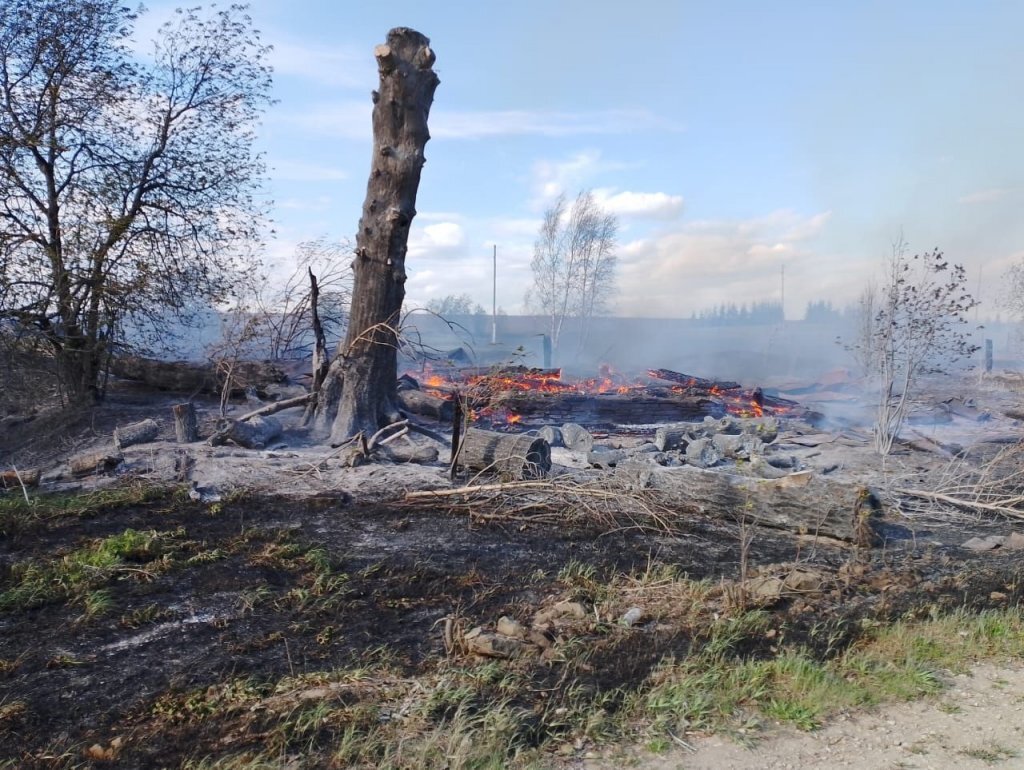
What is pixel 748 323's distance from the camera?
179 ft

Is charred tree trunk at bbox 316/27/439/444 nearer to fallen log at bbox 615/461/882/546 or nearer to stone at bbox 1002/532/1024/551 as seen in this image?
fallen log at bbox 615/461/882/546

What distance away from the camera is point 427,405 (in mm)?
12844

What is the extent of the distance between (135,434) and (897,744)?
8.81m

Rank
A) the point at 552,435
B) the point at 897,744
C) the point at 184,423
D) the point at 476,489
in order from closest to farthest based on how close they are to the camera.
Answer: the point at 897,744 < the point at 476,489 < the point at 184,423 < the point at 552,435

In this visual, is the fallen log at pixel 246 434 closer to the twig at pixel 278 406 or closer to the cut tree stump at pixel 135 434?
the twig at pixel 278 406

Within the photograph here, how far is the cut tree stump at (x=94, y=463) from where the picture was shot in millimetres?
8406

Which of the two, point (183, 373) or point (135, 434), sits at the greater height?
point (183, 373)

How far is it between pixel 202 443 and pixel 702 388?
12.1 m

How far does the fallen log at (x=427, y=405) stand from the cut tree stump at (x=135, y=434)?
13.4 ft

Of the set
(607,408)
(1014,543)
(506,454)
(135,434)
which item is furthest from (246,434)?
(1014,543)

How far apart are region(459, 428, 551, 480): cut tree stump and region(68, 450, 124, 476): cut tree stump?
4.01 m

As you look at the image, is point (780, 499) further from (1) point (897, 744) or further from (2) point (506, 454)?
(1) point (897, 744)

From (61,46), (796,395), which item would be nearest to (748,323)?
(796,395)

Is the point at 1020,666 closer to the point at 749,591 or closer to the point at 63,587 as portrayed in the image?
the point at 749,591
